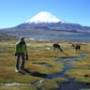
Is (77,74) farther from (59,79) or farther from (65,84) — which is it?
(65,84)

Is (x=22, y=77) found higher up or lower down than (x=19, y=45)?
lower down

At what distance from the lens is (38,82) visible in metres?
22.8

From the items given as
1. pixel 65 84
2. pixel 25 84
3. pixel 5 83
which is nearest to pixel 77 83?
pixel 65 84

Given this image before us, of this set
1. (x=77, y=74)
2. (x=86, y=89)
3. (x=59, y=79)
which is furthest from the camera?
(x=77, y=74)

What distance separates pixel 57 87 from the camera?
2119 centimetres

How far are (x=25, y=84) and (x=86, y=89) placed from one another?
4666mm

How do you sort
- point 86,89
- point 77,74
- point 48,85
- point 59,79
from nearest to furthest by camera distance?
point 86,89
point 48,85
point 59,79
point 77,74

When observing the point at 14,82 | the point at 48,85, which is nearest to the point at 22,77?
the point at 14,82

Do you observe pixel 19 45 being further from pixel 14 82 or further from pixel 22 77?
pixel 14 82

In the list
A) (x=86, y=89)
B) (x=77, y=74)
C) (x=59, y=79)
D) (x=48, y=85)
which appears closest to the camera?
(x=86, y=89)

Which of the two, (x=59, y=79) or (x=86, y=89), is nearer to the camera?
(x=86, y=89)

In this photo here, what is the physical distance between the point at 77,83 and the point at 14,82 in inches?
196

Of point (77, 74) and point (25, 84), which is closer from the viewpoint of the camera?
point (25, 84)

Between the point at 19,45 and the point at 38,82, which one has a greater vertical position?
the point at 19,45
